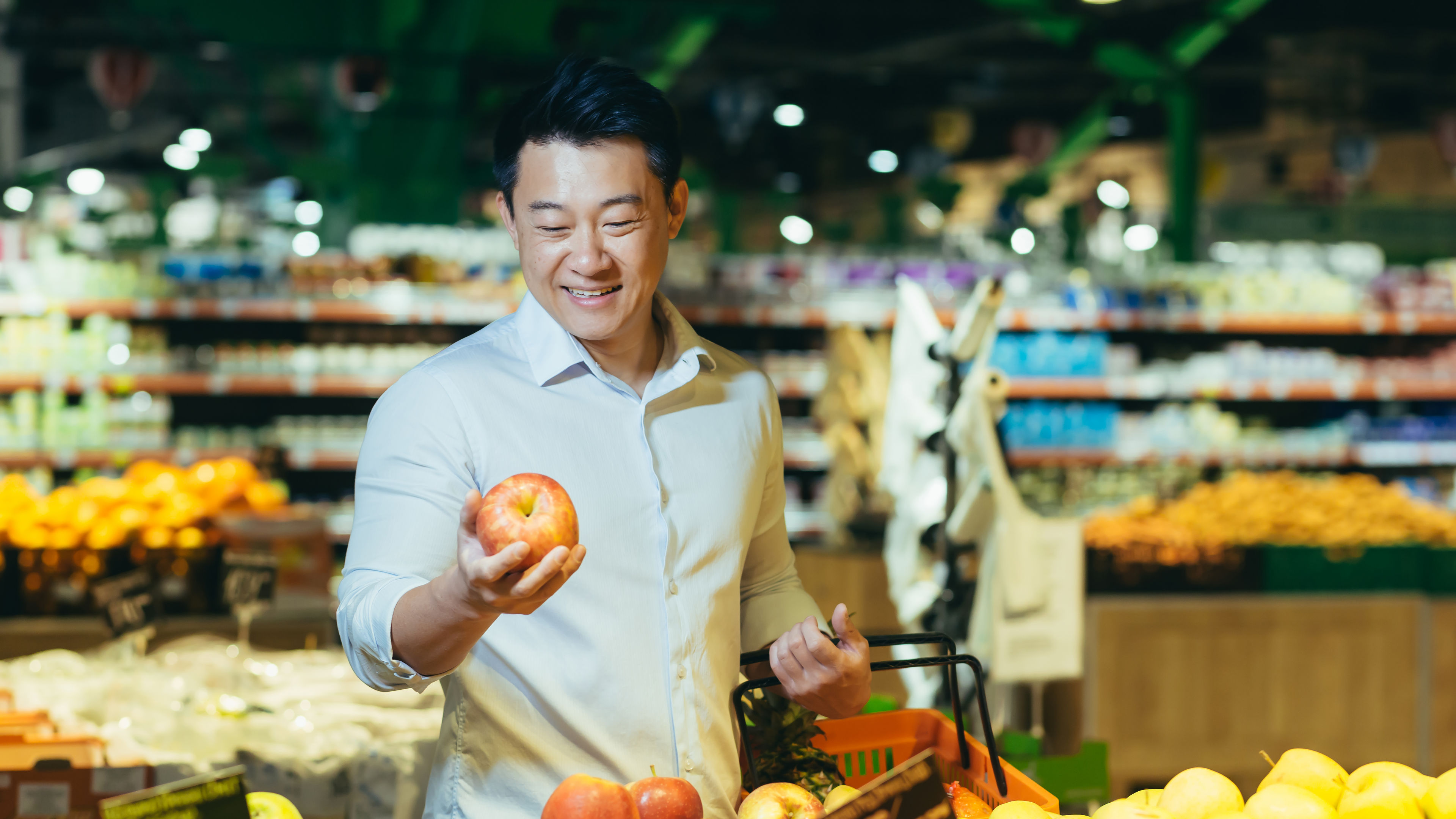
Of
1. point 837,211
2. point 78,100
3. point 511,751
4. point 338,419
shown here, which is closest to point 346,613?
point 511,751

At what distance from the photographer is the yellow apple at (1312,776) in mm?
1653

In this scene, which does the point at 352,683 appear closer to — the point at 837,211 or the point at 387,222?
the point at 387,222

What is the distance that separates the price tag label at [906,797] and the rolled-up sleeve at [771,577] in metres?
0.50

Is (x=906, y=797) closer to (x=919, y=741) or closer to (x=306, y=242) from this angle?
(x=919, y=741)

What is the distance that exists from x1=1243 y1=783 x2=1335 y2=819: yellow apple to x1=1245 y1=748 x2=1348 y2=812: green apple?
8cm

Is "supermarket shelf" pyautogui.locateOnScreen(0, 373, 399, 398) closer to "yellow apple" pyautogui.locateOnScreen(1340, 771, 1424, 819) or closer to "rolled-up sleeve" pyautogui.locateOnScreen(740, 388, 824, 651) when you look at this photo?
"rolled-up sleeve" pyautogui.locateOnScreen(740, 388, 824, 651)

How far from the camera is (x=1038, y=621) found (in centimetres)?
369

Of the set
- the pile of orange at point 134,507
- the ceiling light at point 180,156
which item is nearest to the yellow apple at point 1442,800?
the pile of orange at point 134,507

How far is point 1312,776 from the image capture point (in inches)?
66.0

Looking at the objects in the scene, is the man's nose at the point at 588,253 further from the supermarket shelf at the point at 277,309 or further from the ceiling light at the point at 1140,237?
the ceiling light at the point at 1140,237

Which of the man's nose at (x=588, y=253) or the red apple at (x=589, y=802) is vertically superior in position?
the man's nose at (x=588, y=253)

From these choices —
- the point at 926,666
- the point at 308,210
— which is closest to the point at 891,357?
the point at 926,666

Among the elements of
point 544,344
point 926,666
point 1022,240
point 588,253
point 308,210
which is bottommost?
point 926,666

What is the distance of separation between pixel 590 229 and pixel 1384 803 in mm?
1134
